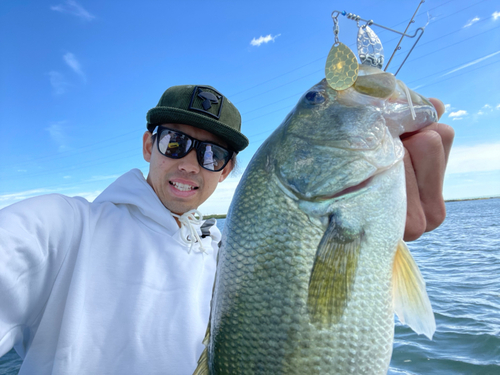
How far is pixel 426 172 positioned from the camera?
1673 mm

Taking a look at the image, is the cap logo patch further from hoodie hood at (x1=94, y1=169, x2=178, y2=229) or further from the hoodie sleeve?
the hoodie sleeve

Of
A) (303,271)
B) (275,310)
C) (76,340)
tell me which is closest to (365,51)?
(303,271)

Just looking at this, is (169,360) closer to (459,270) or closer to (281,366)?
(281,366)

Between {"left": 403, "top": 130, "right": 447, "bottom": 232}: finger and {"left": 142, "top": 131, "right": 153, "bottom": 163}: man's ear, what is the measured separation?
2149mm

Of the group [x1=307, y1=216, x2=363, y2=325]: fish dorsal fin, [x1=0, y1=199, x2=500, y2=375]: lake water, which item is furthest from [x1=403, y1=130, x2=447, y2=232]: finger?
[x1=0, y1=199, x2=500, y2=375]: lake water

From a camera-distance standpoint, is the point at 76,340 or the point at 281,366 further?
the point at 76,340

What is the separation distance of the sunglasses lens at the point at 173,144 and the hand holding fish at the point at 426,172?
5.30 feet

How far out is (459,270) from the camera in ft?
37.1

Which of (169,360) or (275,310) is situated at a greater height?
(275,310)

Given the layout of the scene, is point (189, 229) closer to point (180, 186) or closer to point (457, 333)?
point (180, 186)

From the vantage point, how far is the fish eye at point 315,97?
5.06ft

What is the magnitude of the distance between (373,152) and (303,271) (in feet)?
2.00

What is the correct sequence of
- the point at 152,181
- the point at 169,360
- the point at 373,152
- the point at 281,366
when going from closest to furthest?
the point at 281,366 < the point at 373,152 < the point at 169,360 < the point at 152,181

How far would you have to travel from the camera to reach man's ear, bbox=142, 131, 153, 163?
2.92 m
